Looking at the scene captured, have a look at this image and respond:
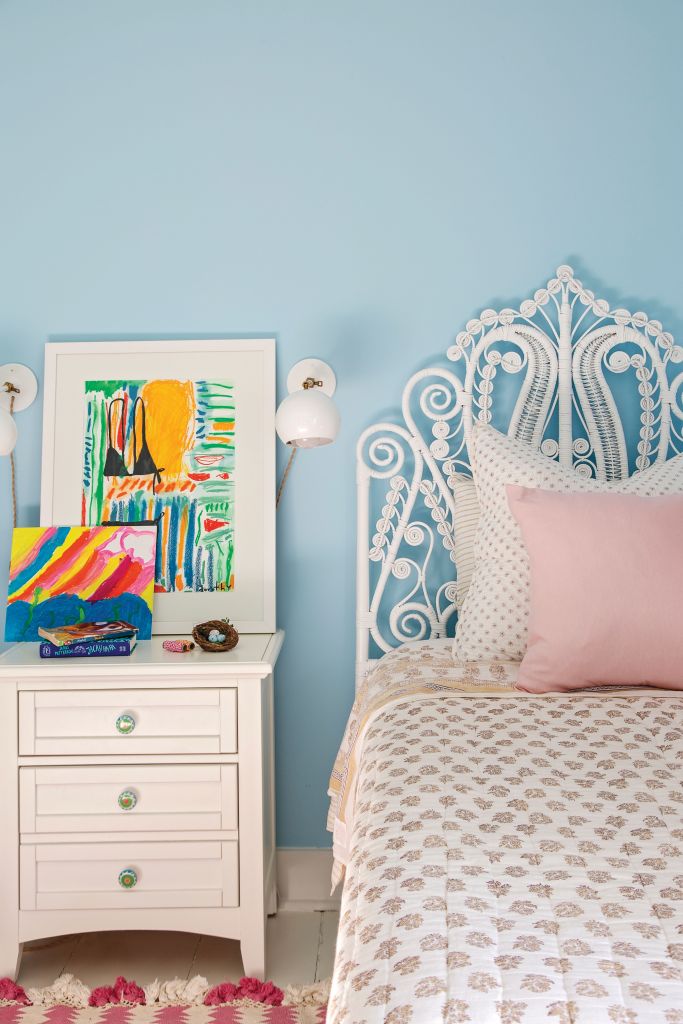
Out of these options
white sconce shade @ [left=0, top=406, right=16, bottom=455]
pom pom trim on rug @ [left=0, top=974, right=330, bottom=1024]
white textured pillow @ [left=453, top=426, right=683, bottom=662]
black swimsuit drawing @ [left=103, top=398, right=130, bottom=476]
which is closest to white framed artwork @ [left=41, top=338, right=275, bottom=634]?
black swimsuit drawing @ [left=103, top=398, right=130, bottom=476]

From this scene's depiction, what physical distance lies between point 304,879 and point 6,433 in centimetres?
133

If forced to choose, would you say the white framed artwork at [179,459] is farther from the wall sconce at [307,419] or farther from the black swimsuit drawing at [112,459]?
the wall sconce at [307,419]

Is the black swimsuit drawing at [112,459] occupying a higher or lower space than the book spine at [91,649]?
higher

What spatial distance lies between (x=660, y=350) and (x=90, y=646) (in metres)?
1.55

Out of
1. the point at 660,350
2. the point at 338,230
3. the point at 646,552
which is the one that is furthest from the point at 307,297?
the point at 646,552

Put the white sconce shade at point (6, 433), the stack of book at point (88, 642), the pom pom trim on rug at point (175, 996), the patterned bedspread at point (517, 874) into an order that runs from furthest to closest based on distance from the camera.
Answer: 1. the white sconce shade at point (6, 433)
2. the stack of book at point (88, 642)
3. the pom pom trim on rug at point (175, 996)
4. the patterned bedspread at point (517, 874)

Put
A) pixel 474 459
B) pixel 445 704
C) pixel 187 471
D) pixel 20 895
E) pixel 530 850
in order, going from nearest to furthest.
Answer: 1. pixel 530 850
2. pixel 445 704
3. pixel 20 895
4. pixel 474 459
5. pixel 187 471

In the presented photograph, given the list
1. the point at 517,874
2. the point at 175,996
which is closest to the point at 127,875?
the point at 175,996

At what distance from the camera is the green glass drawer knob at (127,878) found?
1863 millimetres

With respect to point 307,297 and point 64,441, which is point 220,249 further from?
point 64,441

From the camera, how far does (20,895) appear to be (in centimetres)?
187

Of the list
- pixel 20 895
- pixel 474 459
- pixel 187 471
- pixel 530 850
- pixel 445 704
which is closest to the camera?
pixel 530 850

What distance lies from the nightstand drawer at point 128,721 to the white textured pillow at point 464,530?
619 millimetres

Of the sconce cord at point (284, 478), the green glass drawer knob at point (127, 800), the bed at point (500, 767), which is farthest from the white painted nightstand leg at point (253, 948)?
the sconce cord at point (284, 478)
